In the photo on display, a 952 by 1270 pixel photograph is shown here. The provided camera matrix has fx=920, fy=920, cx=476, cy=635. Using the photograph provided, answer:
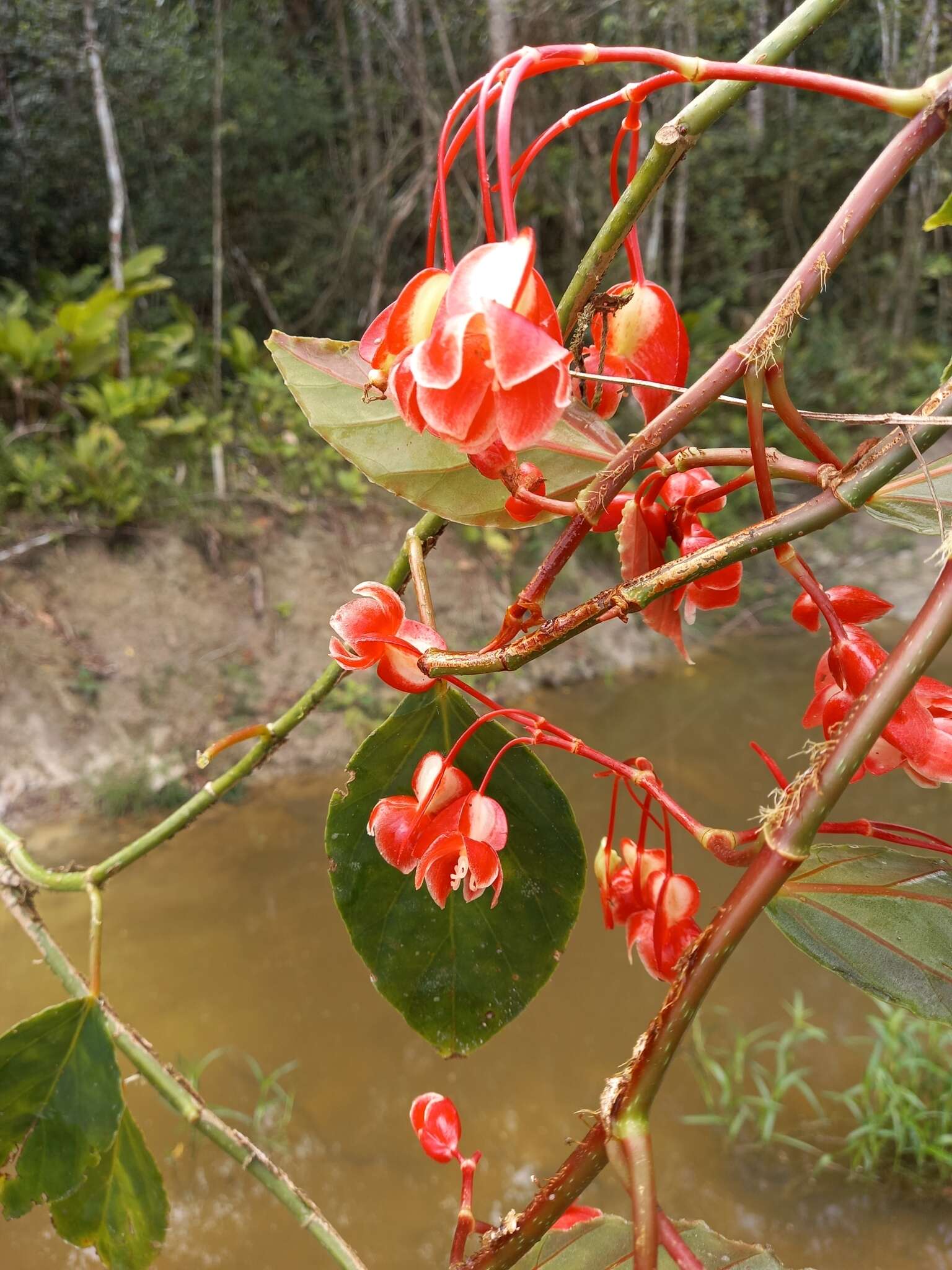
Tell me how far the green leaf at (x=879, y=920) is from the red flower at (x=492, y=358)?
13cm

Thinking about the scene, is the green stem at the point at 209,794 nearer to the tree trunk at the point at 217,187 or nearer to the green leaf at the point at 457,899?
the green leaf at the point at 457,899

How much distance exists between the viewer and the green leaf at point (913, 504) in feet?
0.68

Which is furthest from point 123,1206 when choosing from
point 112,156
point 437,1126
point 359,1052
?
point 112,156

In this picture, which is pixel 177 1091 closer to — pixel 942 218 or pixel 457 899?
pixel 457 899

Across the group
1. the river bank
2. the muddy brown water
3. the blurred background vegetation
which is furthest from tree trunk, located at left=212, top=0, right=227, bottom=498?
the muddy brown water

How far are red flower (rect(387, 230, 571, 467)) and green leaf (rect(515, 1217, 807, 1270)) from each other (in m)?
0.17

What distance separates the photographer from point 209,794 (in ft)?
1.11

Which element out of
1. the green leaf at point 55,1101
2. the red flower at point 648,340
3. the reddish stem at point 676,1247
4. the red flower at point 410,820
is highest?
the red flower at point 648,340

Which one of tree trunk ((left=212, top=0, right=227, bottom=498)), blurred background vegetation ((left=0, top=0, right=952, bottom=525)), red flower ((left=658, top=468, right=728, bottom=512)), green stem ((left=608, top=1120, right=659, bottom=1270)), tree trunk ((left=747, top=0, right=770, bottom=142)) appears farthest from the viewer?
tree trunk ((left=747, top=0, right=770, bottom=142))

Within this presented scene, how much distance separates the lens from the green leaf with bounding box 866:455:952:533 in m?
0.21

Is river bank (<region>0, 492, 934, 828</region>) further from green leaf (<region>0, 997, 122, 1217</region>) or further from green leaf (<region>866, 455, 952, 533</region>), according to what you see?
green leaf (<region>866, 455, 952, 533</region>)

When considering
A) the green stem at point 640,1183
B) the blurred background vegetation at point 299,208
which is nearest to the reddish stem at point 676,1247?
the green stem at point 640,1183

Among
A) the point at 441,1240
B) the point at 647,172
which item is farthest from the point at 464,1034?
the point at 441,1240

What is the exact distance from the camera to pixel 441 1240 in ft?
4.26
